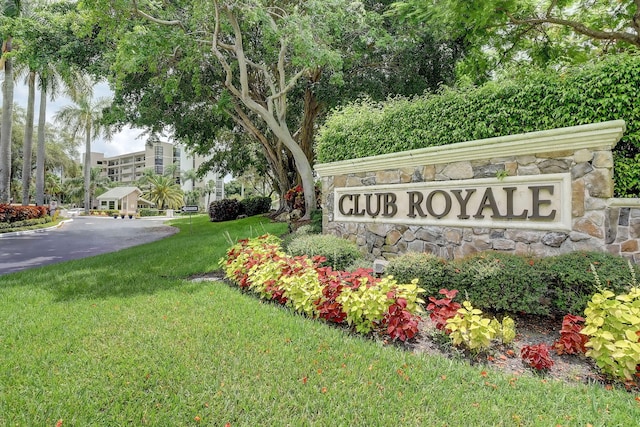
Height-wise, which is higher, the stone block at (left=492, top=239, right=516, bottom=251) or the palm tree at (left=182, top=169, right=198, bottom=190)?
the palm tree at (left=182, top=169, right=198, bottom=190)

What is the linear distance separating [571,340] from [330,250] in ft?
11.9

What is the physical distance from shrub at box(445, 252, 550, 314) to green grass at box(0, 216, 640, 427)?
1240mm

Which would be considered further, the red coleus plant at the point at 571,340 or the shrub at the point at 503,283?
the shrub at the point at 503,283

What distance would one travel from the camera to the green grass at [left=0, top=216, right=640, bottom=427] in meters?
2.41

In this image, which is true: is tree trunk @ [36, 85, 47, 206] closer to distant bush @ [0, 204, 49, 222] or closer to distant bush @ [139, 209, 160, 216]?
distant bush @ [0, 204, 49, 222]

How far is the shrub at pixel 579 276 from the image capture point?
12.0 feet

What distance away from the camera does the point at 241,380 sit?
2812mm

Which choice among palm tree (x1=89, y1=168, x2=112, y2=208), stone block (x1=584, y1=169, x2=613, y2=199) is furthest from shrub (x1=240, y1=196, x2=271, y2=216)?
palm tree (x1=89, y1=168, x2=112, y2=208)

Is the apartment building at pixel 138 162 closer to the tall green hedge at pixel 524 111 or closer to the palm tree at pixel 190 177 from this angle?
the palm tree at pixel 190 177

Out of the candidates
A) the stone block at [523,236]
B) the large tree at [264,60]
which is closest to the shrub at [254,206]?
the large tree at [264,60]

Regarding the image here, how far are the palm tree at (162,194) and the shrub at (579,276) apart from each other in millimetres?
57548

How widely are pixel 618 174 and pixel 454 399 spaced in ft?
12.6

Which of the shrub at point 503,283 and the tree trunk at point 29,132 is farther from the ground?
the tree trunk at point 29,132

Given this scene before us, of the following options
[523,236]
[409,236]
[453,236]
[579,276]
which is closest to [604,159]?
[523,236]
